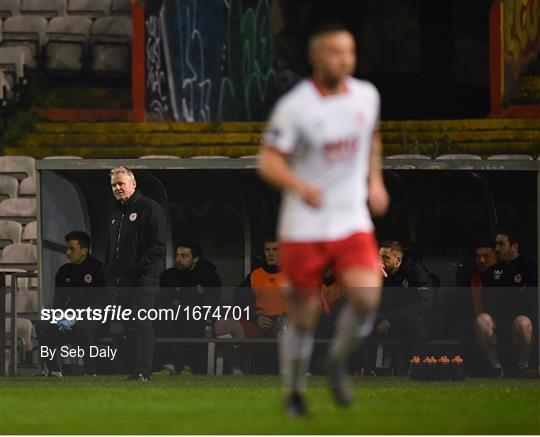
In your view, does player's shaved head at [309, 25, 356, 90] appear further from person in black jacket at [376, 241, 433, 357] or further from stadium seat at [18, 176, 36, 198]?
stadium seat at [18, 176, 36, 198]

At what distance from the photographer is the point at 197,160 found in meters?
15.8

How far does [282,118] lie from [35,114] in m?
13.3

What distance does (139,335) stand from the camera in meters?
14.2

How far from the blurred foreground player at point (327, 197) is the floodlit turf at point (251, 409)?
0.54m

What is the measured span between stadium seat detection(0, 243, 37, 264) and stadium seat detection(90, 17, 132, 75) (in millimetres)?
4580

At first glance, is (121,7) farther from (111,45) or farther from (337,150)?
(337,150)

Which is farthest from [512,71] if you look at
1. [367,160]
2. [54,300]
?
[367,160]

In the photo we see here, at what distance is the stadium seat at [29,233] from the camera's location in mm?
19453

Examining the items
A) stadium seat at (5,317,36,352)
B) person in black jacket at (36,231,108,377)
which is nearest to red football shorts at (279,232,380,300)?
person in black jacket at (36,231,108,377)

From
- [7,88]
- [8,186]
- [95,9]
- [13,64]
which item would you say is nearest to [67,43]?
[95,9]

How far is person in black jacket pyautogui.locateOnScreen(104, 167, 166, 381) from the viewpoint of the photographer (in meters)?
14.2

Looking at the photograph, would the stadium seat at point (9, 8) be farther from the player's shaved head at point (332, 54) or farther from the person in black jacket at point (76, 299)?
the player's shaved head at point (332, 54)

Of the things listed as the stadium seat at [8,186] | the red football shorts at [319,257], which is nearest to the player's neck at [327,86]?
the red football shorts at [319,257]

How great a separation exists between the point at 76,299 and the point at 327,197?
7330 mm
